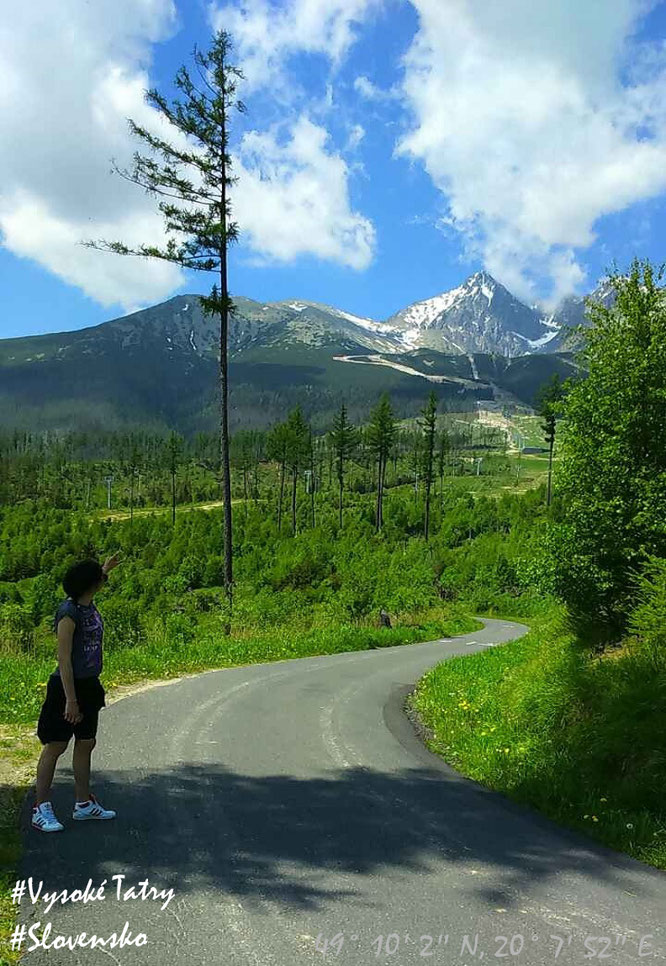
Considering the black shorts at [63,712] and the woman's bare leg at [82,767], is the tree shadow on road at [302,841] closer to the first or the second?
the woman's bare leg at [82,767]

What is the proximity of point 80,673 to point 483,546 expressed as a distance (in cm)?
5207

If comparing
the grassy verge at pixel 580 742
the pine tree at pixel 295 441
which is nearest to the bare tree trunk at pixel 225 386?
the grassy verge at pixel 580 742

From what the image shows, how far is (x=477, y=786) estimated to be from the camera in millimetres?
6715

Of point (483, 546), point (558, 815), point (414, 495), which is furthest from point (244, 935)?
point (414, 495)

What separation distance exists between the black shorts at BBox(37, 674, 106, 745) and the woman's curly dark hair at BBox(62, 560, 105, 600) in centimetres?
68

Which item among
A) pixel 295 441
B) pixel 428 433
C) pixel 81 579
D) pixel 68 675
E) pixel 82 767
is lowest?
pixel 82 767

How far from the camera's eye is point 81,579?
534 cm

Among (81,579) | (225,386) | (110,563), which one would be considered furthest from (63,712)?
(225,386)

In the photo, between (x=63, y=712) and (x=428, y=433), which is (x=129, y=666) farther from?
(x=428, y=433)

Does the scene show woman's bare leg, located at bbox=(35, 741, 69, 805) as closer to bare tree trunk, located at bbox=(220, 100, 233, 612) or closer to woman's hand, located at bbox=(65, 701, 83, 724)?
woman's hand, located at bbox=(65, 701, 83, 724)

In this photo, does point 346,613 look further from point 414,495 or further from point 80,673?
point 414,495

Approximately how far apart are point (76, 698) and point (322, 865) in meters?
2.24

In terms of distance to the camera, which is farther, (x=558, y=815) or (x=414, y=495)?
(x=414, y=495)

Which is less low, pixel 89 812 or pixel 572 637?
pixel 89 812
